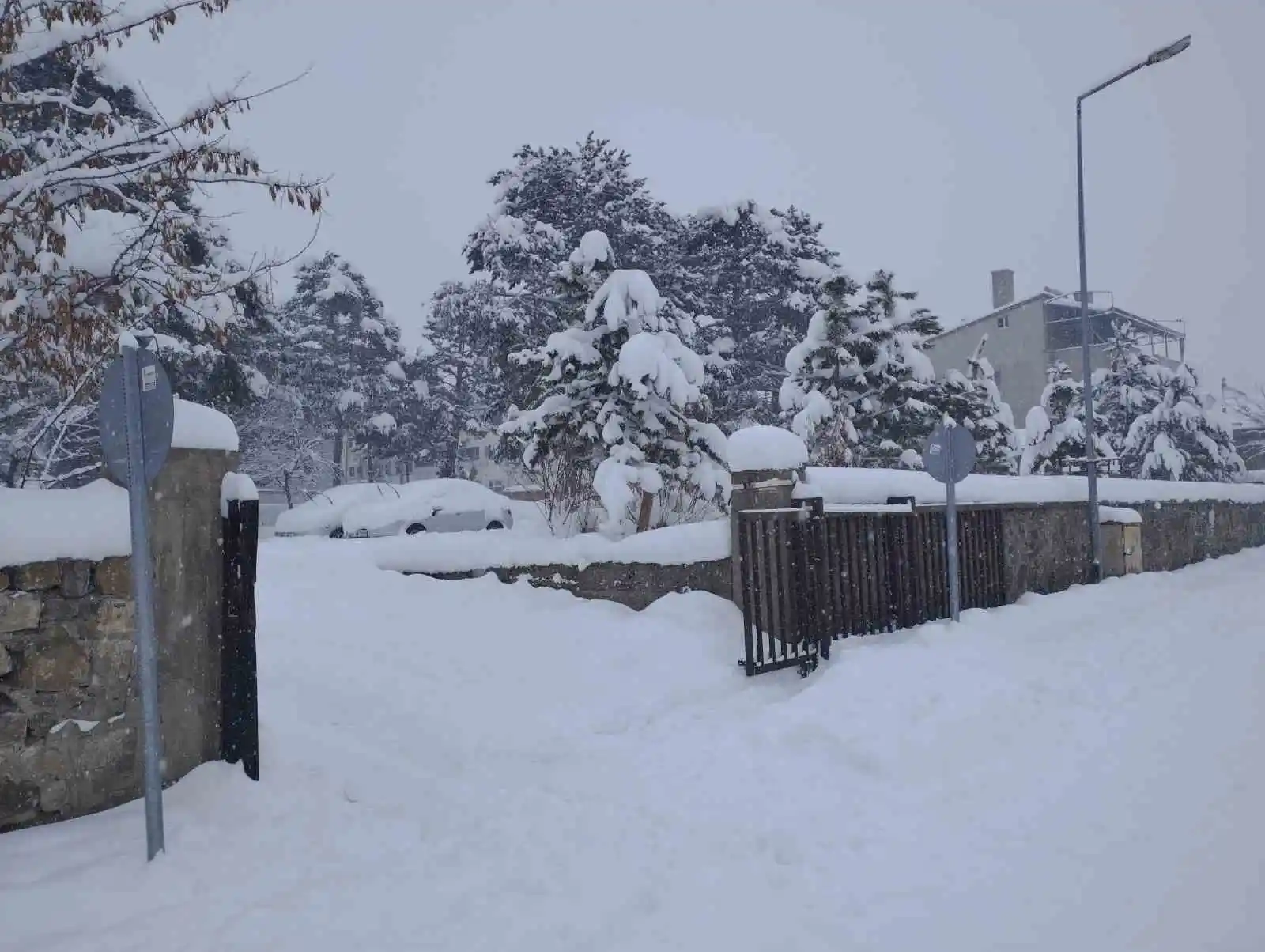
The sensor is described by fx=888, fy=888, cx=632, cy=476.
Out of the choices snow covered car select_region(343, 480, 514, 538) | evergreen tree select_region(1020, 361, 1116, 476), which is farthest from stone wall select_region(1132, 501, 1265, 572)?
snow covered car select_region(343, 480, 514, 538)

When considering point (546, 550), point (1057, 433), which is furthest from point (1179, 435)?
point (546, 550)

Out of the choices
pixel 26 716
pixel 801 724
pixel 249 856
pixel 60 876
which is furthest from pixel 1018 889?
pixel 26 716

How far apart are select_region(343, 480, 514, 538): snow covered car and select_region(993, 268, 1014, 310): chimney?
33.0 meters

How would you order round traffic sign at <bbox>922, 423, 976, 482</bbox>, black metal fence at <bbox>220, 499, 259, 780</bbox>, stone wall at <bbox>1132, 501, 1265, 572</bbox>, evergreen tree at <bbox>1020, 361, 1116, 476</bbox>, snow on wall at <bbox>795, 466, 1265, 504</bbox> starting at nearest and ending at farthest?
black metal fence at <bbox>220, 499, 259, 780</bbox> → round traffic sign at <bbox>922, 423, 976, 482</bbox> → snow on wall at <bbox>795, 466, 1265, 504</bbox> → stone wall at <bbox>1132, 501, 1265, 572</bbox> → evergreen tree at <bbox>1020, 361, 1116, 476</bbox>

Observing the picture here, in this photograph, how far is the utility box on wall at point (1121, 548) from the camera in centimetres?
1500

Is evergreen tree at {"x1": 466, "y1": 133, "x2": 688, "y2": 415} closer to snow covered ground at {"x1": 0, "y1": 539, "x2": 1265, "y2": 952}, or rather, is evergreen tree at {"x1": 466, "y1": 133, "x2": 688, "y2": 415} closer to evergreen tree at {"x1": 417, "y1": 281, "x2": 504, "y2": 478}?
→ snow covered ground at {"x1": 0, "y1": 539, "x2": 1265, "y2": 952}

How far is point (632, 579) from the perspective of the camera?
961 centimetres

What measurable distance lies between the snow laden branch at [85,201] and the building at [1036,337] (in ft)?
119

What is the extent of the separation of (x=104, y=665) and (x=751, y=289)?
25.2 m

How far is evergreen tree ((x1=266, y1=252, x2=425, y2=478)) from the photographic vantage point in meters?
36.9

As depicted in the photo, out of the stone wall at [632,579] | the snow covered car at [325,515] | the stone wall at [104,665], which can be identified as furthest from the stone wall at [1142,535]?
the snow covered car at [325,515]

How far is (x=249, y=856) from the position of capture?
4.16 meters

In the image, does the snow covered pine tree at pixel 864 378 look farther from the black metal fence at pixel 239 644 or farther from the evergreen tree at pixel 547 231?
the black metal fence at pixel 239 644

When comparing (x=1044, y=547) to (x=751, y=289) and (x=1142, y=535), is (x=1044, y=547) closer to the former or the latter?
(x=1142, y=535)
